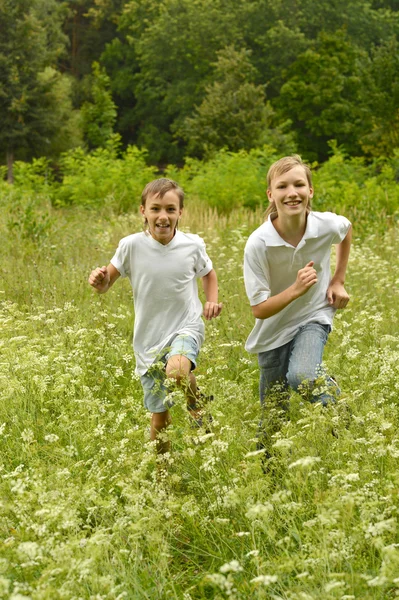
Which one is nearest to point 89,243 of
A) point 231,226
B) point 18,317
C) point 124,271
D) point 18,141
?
point 231,226

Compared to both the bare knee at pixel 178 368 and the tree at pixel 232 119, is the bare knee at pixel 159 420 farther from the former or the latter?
the tree at pixel 232 119

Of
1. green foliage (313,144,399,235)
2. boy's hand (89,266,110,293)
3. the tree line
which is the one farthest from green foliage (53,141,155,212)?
boy's hand (89,266,110,293)

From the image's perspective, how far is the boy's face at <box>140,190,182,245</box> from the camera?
168 inches

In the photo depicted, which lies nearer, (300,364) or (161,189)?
(300,364)

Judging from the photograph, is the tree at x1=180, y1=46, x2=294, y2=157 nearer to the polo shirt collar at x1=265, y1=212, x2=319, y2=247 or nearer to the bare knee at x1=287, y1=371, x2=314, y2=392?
the polo shirt collar at x1=265, y1=212, x2=319, y2=247

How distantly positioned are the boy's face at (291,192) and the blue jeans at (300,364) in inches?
23.9

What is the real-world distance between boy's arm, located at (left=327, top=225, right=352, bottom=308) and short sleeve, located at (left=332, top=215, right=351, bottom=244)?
0.21 ft

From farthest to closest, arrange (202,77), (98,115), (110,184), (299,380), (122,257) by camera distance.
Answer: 1. (98,115)
2. (202,77)
3. (110,184)
4. (122,257)
5. (299,380)

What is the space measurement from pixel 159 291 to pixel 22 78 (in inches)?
1262

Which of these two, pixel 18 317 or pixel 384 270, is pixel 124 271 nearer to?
pixel 18 317

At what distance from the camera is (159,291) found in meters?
4.26

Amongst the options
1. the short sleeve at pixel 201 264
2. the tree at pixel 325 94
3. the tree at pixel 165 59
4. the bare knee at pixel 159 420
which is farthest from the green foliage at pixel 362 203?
the tree at pixel 165 59

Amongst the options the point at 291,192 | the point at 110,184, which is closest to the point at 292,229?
the point at 291,192

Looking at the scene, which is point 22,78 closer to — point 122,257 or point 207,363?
point 122,257
